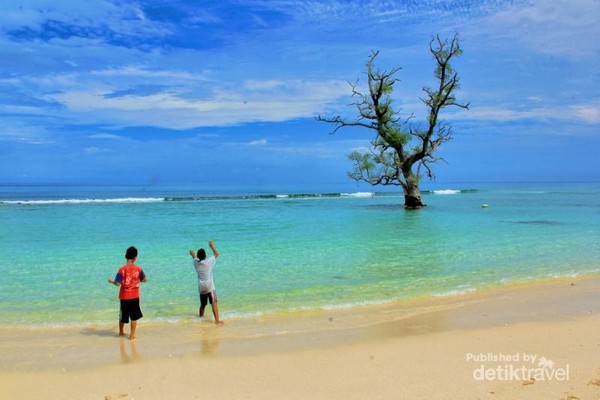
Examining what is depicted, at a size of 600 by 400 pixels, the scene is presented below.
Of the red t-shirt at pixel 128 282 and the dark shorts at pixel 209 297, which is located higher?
the red t-shirt at pixel 128 282

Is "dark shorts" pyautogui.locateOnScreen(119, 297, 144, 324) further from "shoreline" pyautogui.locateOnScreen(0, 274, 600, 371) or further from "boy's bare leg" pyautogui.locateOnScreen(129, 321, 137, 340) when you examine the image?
"shoreline" pyautogui.locateOnScreen(0, 274, 600, 371)

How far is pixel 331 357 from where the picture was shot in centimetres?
691

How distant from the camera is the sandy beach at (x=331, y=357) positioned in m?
5.80

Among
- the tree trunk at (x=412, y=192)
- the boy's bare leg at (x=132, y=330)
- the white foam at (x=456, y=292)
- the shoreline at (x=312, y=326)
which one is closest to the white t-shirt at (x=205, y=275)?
the shoreline at (x=312, y=326)

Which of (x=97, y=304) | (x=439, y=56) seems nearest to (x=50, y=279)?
(x=97, y=304)

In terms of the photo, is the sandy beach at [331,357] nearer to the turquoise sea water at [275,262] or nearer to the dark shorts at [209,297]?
the dark shorts at [209,297]

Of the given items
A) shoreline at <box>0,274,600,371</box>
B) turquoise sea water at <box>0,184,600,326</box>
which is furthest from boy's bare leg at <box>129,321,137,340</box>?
turquoise sea water at <box>0,184,600,326</box>

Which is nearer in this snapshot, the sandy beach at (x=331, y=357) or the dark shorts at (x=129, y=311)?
the sandy beach at (x=331, y=357)

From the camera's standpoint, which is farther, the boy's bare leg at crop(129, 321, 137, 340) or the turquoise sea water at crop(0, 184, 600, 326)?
the turquoise sea water at crop(0, 184, 600, 326)

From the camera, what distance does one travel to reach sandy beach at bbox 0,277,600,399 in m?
5.80

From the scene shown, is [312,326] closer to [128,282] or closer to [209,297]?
[209,297]

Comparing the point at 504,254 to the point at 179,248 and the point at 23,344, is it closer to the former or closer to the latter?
the point at 179,248

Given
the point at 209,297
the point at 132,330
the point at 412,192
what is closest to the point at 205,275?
the point at 209,297

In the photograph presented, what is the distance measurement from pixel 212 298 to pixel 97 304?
119 inches
